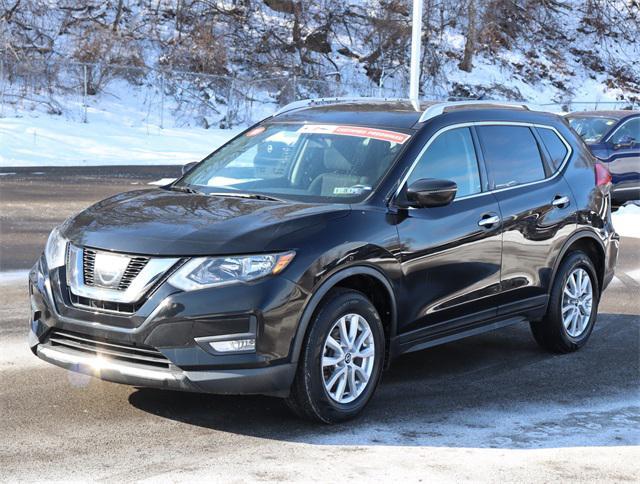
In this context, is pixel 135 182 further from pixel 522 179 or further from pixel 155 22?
pixel 155 22

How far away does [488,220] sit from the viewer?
6.61 m

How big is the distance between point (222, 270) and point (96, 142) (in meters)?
21.9

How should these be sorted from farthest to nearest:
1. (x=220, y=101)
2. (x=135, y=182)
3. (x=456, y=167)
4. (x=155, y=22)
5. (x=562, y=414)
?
(x=155, y=22) → (x=220, y=101) → (x=135, y=182) → (x=456, y=167) → (x=562, y=414)

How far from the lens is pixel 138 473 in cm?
477

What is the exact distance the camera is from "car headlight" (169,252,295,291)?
16.8ft

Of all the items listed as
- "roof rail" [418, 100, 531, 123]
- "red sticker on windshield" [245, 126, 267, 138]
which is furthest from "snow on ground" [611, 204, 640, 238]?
"red sticker on windshield" [245, 126, 267, 138]

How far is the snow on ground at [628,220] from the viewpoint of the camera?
48.4 ft

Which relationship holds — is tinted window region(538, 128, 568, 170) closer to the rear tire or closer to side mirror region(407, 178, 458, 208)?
the rear tire

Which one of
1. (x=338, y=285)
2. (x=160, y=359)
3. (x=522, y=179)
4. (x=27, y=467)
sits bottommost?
(x=27, y=467)

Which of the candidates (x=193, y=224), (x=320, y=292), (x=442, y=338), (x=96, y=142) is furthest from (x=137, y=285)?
(x=96, y=142)

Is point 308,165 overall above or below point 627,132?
below

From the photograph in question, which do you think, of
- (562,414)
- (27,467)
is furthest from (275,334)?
(562,414)

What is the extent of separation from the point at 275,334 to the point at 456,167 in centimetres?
202

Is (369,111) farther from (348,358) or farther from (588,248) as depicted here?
(588,248)
